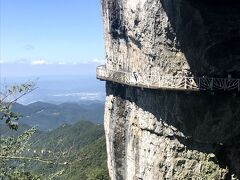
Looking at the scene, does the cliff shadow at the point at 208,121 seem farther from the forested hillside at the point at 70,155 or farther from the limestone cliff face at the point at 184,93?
the forested hillside at the point at 70,155

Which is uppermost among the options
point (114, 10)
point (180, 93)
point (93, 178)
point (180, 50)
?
point (114, 10)

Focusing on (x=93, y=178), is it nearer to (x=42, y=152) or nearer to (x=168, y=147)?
(x=168, y=147)

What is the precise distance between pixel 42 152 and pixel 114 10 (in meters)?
18.8

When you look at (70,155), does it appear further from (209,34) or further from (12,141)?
(209,34)

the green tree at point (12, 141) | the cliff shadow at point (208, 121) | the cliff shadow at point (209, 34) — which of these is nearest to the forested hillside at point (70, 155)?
the green tree at point (12, 141)

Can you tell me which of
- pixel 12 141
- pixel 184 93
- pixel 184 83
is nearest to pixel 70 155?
pixel 12 141

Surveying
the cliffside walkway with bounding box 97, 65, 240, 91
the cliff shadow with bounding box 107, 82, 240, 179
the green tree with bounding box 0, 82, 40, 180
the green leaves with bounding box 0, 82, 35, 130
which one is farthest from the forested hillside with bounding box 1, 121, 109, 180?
the cliff shadow with bounding box 107, 82, 240, 179

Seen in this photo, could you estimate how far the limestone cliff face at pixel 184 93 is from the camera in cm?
2509

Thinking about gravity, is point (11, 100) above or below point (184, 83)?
above

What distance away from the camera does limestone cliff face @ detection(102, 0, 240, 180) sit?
25.1 m

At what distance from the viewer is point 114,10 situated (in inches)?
1259

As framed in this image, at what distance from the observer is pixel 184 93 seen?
26219mm

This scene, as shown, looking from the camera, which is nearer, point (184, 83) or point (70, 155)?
point (70, 155)

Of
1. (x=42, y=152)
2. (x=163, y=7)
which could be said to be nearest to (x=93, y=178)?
(x=163, y=7)
